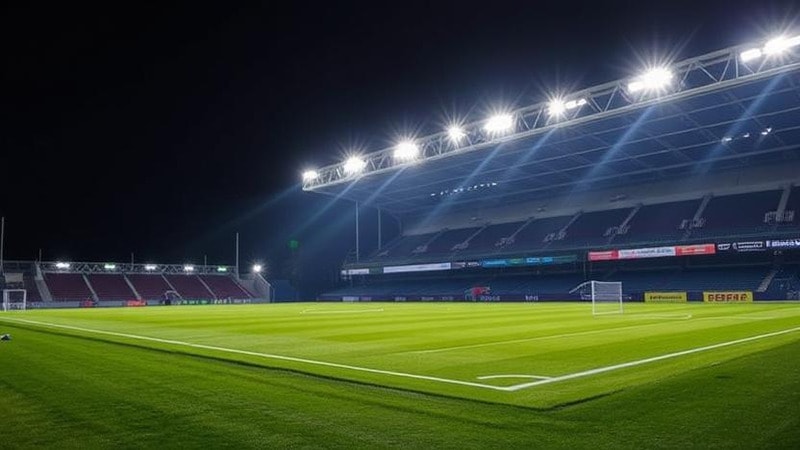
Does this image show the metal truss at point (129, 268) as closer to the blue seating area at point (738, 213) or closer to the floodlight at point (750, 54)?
the blue seating area at point (738, 213)

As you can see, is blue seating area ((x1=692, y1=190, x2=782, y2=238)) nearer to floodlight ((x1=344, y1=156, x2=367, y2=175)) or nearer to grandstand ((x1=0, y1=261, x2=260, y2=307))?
floodlight ((x1=344, y1=156, x2=367, y2=175))

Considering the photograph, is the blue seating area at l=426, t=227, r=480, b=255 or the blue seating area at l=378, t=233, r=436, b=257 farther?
the blue seating area at l=378, t=233, r=436, b=257

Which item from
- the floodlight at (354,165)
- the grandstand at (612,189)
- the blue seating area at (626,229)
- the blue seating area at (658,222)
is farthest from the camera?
the floodlight at (354,165)

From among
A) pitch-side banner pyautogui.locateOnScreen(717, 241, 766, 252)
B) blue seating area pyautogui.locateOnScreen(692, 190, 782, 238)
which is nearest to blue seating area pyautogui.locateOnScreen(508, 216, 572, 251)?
blue seating area pyautogui.locateOnScreen(692, 190, 782, 238)

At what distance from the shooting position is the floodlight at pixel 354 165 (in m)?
51.4

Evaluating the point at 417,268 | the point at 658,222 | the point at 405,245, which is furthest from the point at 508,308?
the point at 405,245

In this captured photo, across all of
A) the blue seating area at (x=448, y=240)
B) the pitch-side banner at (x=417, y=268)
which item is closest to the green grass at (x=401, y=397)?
the pitch-side banner at (x=417, y=268)

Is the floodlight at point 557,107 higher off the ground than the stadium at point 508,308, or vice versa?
the floodlight at point 557,107

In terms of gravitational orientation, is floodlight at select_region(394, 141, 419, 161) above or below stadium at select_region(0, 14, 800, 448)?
above

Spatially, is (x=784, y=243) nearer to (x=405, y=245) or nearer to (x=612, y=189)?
(x=612, y=189)

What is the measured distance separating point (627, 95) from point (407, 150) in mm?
17275

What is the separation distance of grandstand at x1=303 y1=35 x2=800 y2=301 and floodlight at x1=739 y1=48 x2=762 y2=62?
0.12 meters

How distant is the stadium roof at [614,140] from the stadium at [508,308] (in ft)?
0.77

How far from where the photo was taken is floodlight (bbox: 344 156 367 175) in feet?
169
